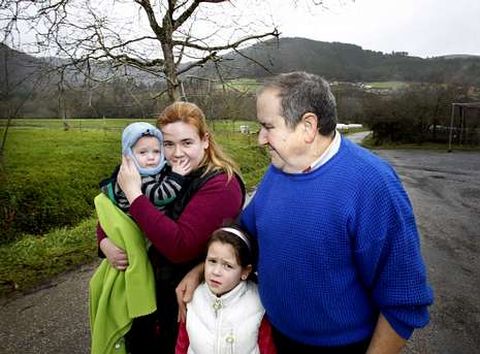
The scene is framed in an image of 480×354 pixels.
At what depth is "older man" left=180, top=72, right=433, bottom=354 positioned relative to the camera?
1.38 m

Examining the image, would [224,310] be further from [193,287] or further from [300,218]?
[300,218]

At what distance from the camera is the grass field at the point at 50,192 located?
5.22 meters

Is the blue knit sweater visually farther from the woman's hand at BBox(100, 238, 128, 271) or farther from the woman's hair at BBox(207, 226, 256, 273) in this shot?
the woman's hand at BBox(100, 238, 128, 271)

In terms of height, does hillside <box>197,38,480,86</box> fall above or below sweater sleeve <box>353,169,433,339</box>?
above

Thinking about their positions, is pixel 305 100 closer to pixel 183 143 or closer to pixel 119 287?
pixel 183 143

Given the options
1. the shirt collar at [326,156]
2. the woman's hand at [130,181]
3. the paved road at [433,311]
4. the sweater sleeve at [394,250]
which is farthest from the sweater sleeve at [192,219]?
the paved road at [433,311]

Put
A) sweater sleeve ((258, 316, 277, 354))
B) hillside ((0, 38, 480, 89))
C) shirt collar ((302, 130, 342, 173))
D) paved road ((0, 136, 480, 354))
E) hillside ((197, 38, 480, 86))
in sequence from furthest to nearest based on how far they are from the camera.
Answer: hillside ((197, 38, 480, 86))
hillside ((0, 38, 480, 89))
paved road ((0, 136, 480, 354))
sweater sleeve ((258, 316, 277, 354))
shirt collar ((302, 130, 342, 173))

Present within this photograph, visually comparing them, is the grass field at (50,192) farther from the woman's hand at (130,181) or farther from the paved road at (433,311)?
the woman's hand at (130,181)

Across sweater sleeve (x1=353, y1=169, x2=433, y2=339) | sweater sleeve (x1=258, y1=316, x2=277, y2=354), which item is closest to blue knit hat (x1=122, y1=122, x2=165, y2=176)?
sweater sleeve (x1=258, y1=316, x2=277, y2=354)

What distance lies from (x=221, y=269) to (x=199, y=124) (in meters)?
0.70

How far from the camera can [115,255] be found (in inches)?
76.8

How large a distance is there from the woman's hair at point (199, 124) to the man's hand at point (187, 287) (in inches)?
19.2

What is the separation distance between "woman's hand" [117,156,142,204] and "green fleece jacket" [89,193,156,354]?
163mm

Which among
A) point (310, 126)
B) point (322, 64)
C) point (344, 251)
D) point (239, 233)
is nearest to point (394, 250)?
point (344, 251)
